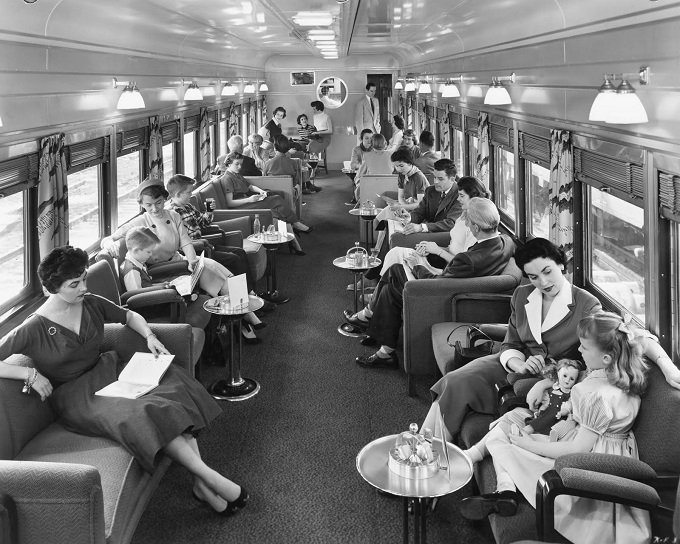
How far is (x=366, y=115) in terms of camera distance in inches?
765

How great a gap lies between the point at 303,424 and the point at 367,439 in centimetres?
47

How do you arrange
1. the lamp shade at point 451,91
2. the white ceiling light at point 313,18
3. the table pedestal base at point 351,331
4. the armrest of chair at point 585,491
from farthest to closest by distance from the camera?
the lamp shade at point 451,91, the white ceiling light at point 313,18, the table pedestal base at point 351,331, the armrest of chair at point 585,491

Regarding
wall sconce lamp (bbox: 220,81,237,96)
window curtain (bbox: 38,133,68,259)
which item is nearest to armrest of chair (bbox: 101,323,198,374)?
window curtain (bbox: 38,133,68,259)

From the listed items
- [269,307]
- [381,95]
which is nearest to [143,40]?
[269,307]

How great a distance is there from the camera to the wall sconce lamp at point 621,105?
11.5 ft

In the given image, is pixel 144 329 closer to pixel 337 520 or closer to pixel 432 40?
pixel 337 520

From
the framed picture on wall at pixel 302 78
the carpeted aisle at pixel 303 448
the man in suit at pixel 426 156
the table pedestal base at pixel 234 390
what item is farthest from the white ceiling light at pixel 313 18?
the framed picture on wall at pixel 302 78

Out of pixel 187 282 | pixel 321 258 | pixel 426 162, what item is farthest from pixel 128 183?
pixel 426 162

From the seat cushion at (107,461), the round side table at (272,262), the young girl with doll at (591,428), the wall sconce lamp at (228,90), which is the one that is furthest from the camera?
the wall sconce lamp at (228,90)

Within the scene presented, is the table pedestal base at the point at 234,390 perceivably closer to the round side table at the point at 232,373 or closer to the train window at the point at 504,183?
the round side table at the point at 232,373

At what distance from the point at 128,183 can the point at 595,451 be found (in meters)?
5.81

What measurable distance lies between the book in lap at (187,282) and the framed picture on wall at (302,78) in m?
14.4

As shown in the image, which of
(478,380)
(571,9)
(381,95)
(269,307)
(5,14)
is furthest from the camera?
(381,95)

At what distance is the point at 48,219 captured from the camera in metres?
5.09
